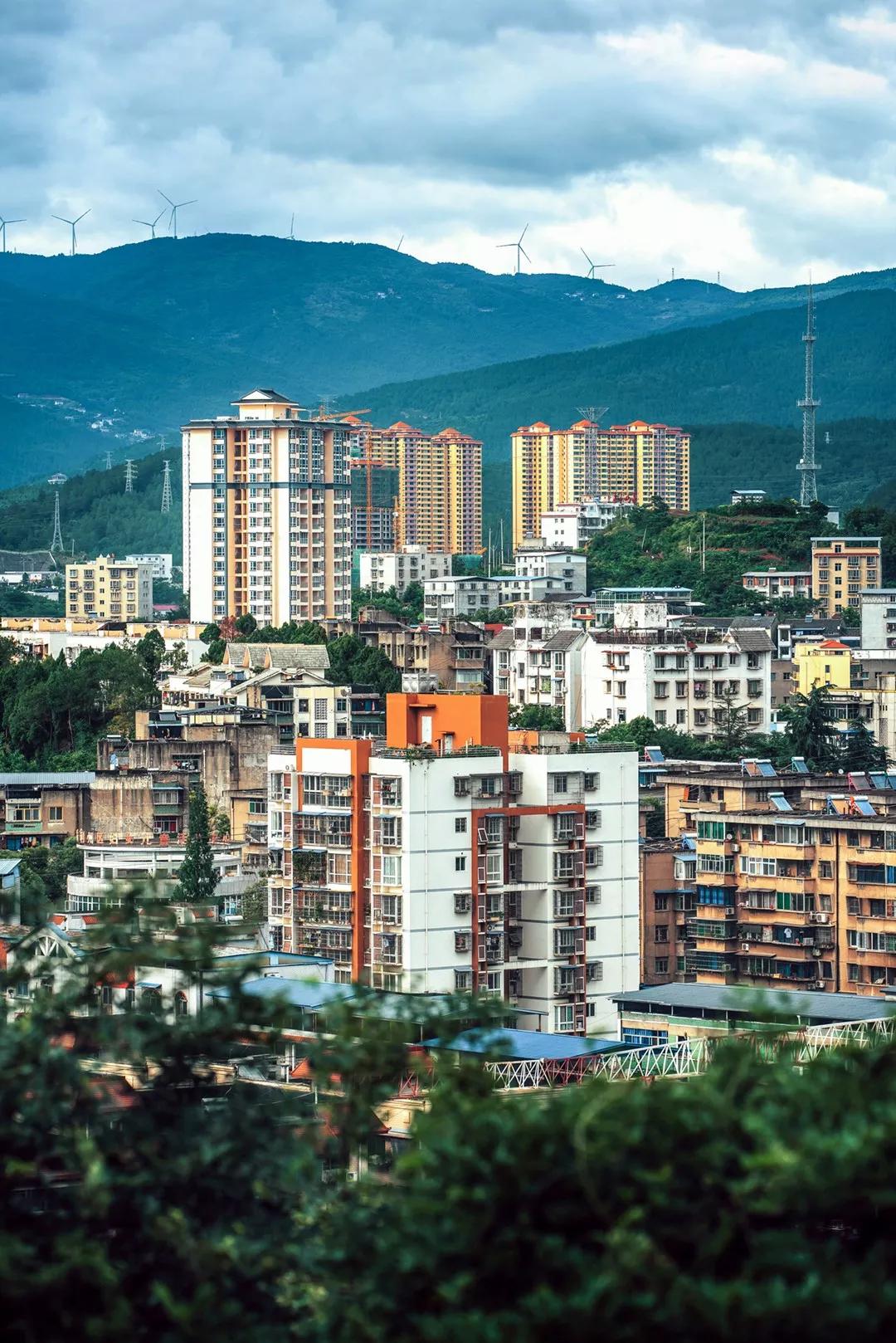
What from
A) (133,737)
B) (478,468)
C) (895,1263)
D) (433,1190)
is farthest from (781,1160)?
(478,468)

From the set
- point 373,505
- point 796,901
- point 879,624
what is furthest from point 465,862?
point 373,505

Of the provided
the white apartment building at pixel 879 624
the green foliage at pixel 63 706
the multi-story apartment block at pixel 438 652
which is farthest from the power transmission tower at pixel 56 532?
the green foliage at pixel 63 706

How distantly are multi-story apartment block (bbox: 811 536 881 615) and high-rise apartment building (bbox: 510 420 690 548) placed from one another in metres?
31.9

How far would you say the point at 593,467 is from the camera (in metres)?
102

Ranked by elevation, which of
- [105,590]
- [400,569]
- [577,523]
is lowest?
[105,590]

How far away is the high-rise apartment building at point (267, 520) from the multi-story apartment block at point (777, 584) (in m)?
10.7

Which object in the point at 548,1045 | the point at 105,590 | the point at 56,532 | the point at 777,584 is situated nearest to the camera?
the point at 548,1045

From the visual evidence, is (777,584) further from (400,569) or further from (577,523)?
(400,569)

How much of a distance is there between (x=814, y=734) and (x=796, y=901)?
17651 mm

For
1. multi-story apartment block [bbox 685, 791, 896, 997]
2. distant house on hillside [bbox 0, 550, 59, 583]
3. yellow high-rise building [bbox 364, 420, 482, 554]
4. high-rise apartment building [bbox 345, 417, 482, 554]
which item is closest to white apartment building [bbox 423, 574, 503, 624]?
high-rise apartment building [bbox 345, 417, 482, 554]

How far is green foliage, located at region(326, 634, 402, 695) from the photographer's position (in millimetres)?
49719

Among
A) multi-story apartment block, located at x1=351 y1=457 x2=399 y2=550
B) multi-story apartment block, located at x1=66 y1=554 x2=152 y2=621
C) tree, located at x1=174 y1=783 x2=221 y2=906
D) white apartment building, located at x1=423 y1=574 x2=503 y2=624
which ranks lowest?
tree, located at x1=174 y1=783 x2=221 y2=906

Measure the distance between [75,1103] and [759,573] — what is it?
5930cm

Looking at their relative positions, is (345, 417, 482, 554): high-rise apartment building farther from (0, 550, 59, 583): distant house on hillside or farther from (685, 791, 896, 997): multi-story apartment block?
(685, 791, 896, 997): multi-story apartment block
